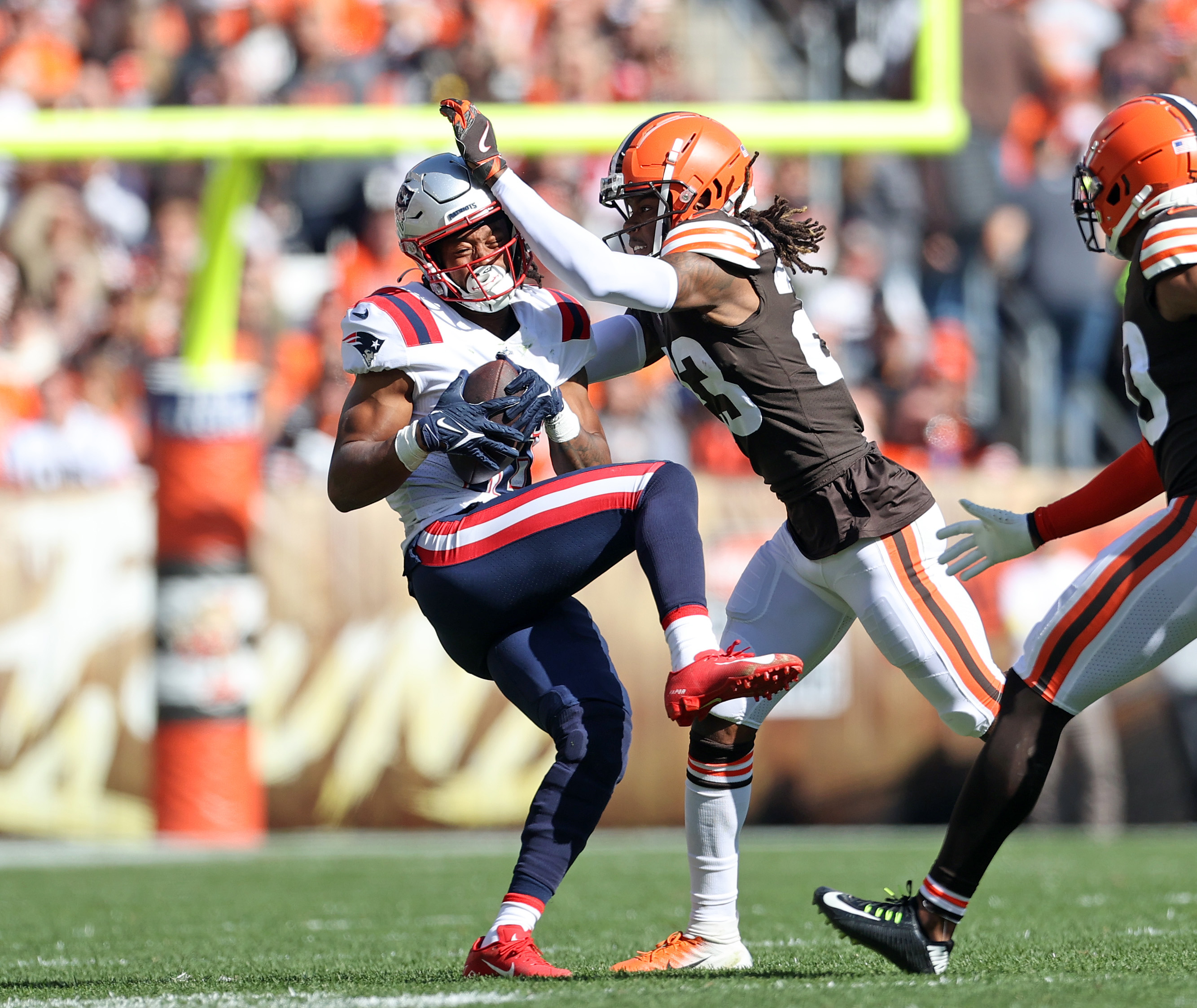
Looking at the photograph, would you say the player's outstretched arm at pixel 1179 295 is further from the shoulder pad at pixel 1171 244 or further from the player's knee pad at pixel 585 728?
the player's knee pad at pixel 585 728

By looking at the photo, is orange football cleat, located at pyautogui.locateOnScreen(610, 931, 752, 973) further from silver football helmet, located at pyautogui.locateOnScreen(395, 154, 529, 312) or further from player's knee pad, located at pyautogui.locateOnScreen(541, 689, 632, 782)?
silver football helmet, located at pyautogui.locateOnScreen(395, 154, 529, 312)

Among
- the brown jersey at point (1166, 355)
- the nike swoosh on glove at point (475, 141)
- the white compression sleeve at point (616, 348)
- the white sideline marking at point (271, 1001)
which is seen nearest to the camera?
the white sideline marking at point (271, 1001)

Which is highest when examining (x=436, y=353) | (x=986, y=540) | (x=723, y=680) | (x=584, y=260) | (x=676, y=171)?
(x=676, y=171)

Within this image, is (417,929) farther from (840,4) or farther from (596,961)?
(840,4)

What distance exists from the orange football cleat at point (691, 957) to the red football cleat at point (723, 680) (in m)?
0.65

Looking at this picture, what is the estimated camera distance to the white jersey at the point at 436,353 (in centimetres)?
342

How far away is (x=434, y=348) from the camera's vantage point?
11.3 feet

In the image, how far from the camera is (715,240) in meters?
3.34

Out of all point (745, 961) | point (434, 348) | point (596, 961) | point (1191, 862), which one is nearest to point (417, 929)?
point (596, 961)

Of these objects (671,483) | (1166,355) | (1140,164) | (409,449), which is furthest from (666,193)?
(1166,355)

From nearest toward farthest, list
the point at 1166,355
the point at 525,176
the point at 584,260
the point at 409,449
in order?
1. the point at 1166,355
2. the point at 584,260
3. the point at 409,449
4. the point at 525,176

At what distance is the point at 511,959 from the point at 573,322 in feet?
4.33

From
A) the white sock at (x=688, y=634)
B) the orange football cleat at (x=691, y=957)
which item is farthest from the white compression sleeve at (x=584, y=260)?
the orange football cleat at (x=691, y=957)

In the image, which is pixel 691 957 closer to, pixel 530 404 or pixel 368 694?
pixel 530 404
